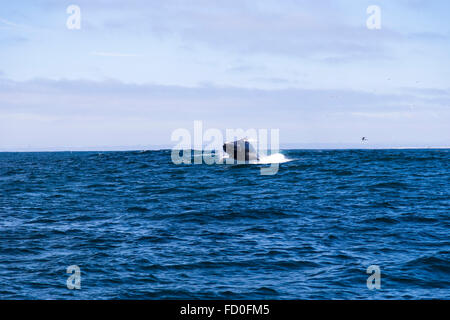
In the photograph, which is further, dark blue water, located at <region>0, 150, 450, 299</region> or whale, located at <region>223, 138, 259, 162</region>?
whale, located at <region>223, 138, 259, 162</region>

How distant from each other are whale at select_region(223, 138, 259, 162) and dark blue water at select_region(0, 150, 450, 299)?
28668mm

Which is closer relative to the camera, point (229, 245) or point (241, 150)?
point (229, 245)

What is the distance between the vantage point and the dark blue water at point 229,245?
14.5m

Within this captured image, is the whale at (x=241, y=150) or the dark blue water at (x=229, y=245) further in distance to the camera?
the whale at (x=241, y=150)

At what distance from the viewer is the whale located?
65312mm

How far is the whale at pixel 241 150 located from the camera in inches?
2571

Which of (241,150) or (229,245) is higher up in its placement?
(241,150)

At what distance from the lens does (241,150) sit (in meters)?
67.2

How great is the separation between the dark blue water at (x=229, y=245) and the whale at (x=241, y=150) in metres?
28.7

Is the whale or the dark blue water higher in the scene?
the whale

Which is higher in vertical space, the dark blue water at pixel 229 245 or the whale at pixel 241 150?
the whale at pixel 241 150

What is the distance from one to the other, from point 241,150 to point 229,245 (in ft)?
157

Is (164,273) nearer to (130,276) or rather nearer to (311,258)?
(130,276)
